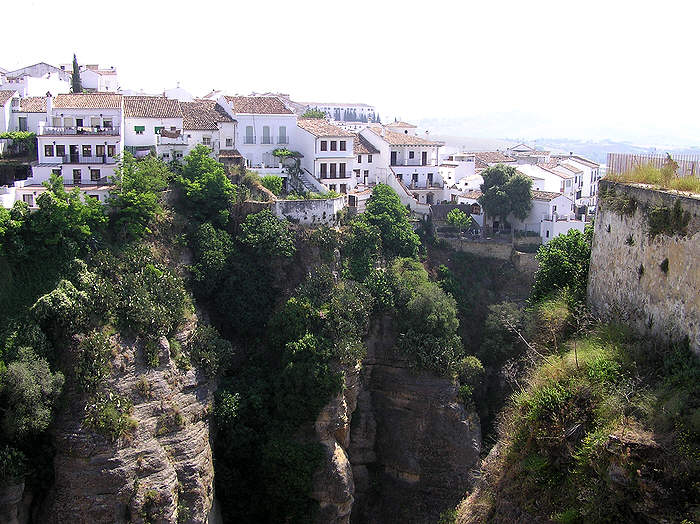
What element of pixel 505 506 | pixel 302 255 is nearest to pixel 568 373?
pixel 505 506

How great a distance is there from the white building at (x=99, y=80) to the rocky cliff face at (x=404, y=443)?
31.7 m

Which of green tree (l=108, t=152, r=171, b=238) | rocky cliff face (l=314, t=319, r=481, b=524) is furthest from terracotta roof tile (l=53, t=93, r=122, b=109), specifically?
rocky cliff face (l=314, t=319, r=481, b=524)

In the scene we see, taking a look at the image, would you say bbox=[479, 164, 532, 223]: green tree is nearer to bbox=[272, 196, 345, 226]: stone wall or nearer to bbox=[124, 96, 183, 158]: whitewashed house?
bbox=[272, 196, 345, 226]: stone wall

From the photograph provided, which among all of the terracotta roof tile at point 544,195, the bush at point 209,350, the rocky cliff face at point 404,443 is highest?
the terracotta roof tile at point 544,195

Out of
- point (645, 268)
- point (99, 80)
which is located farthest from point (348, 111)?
point (645, 268)

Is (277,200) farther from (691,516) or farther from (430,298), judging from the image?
(691,516)

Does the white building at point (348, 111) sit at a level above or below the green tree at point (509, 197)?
above

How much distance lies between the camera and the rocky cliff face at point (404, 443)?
35.3 m

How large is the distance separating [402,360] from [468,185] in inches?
860

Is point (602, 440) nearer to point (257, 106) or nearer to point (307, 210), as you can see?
point (307, 210)

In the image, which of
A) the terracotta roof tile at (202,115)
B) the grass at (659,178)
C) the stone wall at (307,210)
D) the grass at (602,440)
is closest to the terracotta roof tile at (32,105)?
the terracotta roof tile at (202,115)

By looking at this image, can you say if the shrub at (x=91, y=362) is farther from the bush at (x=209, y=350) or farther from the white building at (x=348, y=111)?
the white building at (x=348, y=111)

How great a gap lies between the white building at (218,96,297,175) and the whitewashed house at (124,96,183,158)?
13.5 feet

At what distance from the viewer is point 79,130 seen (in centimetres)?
3797
